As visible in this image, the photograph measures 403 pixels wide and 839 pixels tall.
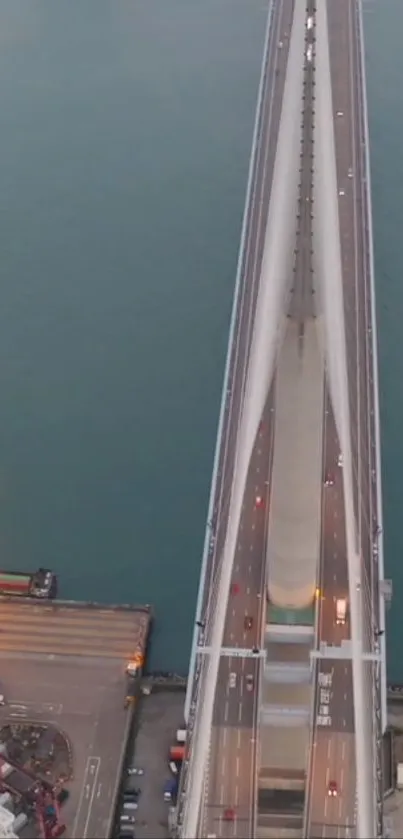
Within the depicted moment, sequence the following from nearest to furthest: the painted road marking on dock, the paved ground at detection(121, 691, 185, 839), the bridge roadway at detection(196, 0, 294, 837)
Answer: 1. the bridge roadway at detection(196, 0, 294, 837)
2. the painted road marking on dock
3. the paved ground at detection(121, 691, 185, 839)

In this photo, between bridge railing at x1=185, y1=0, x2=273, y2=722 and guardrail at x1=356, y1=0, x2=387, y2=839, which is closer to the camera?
guardrail at x1=356, y1=0, x2=387, y2=839

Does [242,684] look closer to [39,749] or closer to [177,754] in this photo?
[177,754]

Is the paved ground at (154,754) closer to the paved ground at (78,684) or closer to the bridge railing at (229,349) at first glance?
the paved ground at (78,684)

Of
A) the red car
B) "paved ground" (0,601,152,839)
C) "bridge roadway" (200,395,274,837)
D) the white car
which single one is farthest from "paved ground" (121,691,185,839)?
the red car

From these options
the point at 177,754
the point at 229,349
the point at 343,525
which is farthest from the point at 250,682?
the point at 229,349

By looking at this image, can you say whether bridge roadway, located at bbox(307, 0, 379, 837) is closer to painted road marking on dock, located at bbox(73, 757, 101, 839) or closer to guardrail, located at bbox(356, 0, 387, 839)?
guardrail, located at bbox(356, 0, 387, 839)

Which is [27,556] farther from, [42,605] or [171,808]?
A: [171,808]
